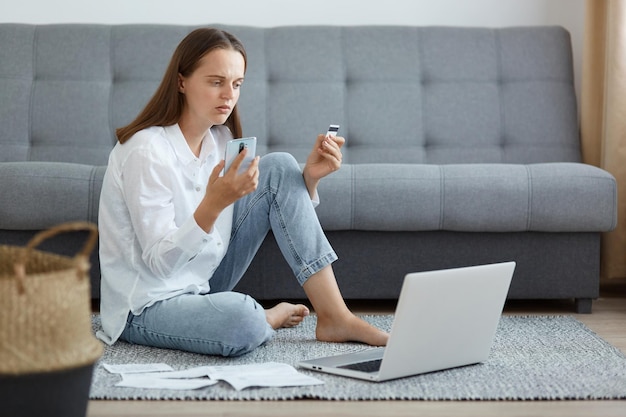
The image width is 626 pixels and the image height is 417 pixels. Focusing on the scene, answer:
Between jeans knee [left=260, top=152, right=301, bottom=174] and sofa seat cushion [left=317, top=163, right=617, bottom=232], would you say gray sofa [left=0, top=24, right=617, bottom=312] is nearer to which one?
sofa seat cushion [left=317, top=163, right=617, bottom=232]

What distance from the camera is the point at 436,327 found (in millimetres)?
1884

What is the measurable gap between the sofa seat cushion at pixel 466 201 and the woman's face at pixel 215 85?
0.60 meters

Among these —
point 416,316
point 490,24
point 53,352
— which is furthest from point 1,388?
point 490,24

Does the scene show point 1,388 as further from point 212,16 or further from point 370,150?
point 212,16

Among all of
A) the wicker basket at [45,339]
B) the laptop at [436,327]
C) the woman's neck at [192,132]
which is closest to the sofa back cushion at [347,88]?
the woman's neck at [192,132]

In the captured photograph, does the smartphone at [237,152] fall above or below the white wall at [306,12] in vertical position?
below

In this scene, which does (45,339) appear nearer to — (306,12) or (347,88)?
(347,88)

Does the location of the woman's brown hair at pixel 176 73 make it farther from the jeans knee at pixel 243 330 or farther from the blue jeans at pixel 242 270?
the jeans knee at pixel 243 330

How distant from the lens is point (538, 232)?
9.21ft

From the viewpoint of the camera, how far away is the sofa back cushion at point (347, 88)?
10.8 ft

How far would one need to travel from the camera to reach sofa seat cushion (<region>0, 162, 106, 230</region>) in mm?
2648

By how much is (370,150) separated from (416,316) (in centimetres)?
159

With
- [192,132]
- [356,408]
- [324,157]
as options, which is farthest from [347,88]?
[356,408]

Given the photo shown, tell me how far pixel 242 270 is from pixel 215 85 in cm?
50
